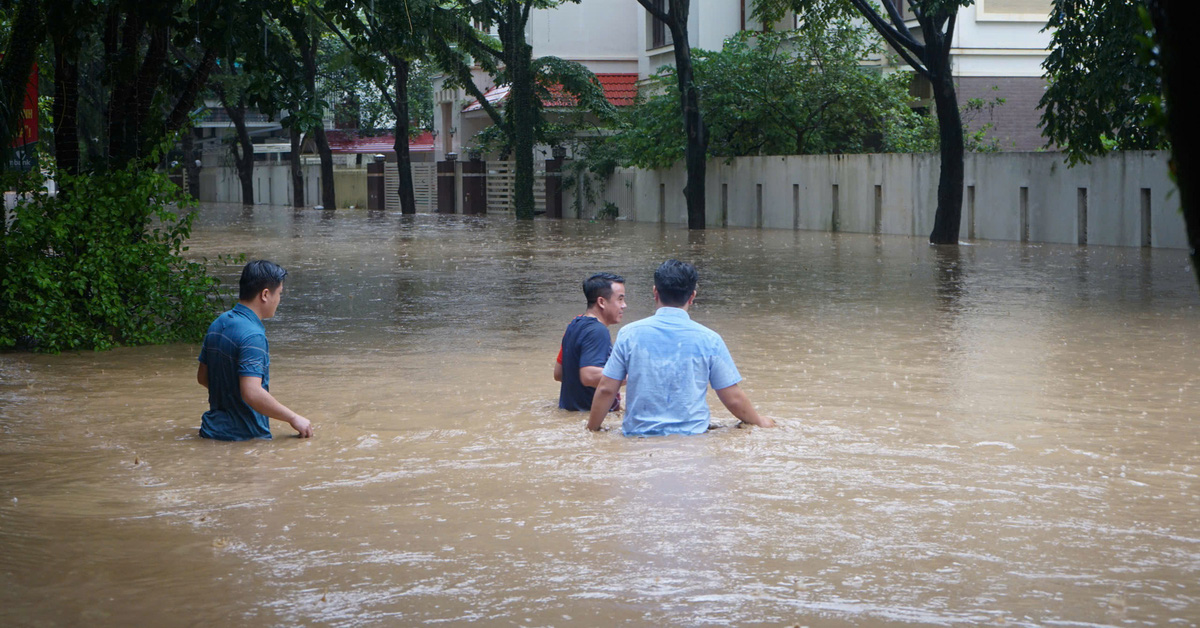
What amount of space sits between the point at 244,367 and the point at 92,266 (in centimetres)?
501

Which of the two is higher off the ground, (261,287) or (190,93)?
(190,93)

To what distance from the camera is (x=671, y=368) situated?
750cm

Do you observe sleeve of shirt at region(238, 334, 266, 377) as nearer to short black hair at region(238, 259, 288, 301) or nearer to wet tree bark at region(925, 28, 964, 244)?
short black hair at region(238, 259, 288, 301)

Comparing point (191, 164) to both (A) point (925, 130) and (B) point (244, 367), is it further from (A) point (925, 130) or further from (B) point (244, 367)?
(B) point (244, 367)

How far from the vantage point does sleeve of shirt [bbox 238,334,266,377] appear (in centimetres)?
755

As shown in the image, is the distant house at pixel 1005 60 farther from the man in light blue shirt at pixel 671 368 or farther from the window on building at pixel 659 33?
the man in light blue shirt at pixel 671 368

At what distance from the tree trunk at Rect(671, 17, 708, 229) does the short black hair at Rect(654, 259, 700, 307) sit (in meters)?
25.9

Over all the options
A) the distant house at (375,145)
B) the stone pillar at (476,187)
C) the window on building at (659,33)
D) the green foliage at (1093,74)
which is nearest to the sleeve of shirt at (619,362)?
the green foliage at (1093,74)

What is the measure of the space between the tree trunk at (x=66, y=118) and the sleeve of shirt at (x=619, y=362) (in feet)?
24.2

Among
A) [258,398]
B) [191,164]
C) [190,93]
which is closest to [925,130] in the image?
[190,93]

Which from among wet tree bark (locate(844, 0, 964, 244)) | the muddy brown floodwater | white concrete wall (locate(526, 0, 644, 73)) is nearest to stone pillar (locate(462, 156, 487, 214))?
Result: white concrete wall (locate(526, 0, 644, 73))

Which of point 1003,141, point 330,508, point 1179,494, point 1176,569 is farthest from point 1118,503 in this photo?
point 1003,141

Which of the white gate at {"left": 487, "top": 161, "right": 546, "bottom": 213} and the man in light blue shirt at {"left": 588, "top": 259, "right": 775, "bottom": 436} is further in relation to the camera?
the white gate at {"left": 487, "top": 161, "right": 546, "bottom": 213}

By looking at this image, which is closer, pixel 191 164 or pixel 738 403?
pixel 738 403
